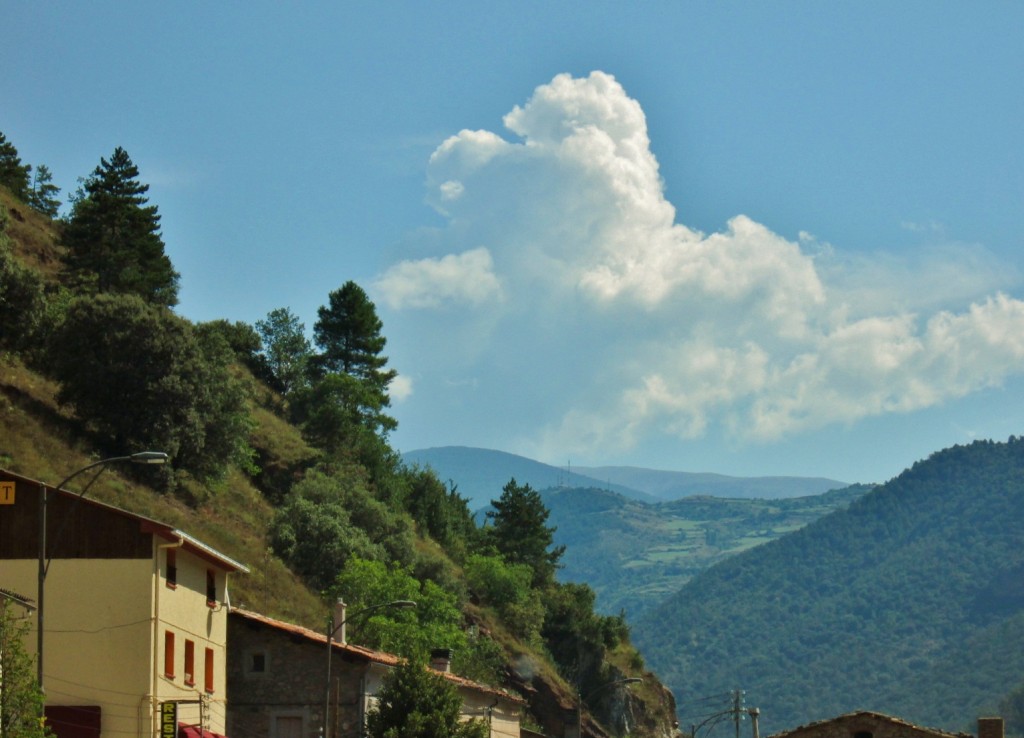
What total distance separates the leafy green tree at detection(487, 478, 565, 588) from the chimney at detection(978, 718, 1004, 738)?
74.3m

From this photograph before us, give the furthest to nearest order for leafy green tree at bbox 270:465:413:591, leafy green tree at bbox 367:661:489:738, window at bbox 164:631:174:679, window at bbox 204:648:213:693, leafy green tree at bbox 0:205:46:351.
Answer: leafy green tree at bbox 270:465:413:591, leafy green tree at bbox 0:205:46:351, leafy green tree at bbox 367:661:489:738, window at bbox 204:648:213:693, window at bbox 164:631:174:679

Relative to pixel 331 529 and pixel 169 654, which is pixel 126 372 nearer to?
pixel 331 529

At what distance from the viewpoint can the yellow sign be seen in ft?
148

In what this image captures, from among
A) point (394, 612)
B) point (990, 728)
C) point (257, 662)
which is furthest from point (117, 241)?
point (990, 728)

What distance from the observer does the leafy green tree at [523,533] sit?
134 meters

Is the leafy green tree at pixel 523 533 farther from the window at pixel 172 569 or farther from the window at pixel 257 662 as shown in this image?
the window at pixel 172 569

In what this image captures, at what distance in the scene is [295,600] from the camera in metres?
78.6

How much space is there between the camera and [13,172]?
120 m

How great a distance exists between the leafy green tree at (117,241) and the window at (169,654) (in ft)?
156

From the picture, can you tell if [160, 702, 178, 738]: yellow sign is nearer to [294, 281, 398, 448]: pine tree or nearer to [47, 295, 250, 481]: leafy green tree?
[47, 295, 250, 481]: leafy green tree

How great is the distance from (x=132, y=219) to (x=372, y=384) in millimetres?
26579

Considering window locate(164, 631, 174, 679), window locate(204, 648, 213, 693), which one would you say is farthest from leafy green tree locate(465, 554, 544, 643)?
window locate(164, 631, 174, 679)

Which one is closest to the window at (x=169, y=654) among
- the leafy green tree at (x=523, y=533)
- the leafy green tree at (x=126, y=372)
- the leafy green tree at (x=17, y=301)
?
the leafy green tree at (x=126, y=372)

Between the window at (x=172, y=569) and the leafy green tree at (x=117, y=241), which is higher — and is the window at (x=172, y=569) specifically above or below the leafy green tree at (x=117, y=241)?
below
